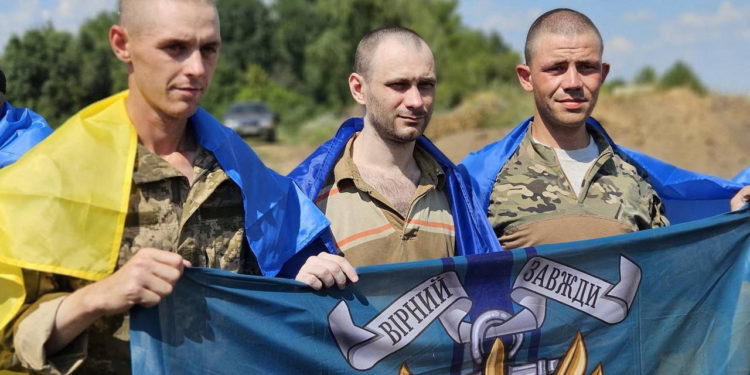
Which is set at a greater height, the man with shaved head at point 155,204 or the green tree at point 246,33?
the green tree at point 246,33

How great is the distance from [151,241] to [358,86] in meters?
1.65

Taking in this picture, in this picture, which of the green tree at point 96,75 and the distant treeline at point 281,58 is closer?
the distant treeline at point 281,58

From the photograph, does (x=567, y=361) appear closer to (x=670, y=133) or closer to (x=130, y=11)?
(x=130, y=11)

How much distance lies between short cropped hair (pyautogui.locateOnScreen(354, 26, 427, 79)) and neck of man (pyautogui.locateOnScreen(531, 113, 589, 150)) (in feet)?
2.81

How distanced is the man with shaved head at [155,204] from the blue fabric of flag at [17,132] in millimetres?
1785

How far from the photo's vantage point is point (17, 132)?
4.68 metres

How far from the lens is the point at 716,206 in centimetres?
477

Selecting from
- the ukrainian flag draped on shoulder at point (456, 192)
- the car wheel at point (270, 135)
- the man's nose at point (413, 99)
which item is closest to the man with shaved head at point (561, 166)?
the ukrainian flag draped on shoulder at point (456, 192)

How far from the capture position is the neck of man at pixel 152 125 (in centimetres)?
296

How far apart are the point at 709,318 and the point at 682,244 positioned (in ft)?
1.26

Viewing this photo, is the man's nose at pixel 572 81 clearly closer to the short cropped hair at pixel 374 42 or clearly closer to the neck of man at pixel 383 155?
the short cropped hair at pixel 374 42

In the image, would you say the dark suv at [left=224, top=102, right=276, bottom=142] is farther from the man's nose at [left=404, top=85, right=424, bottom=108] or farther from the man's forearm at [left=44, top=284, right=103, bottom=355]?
the man's forearm at [left=44, top=284, right=103, bottom=355]

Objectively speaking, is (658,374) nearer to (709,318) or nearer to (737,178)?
(709,318)

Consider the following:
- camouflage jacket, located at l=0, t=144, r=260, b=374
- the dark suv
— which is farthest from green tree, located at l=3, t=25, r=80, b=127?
the dark suv
